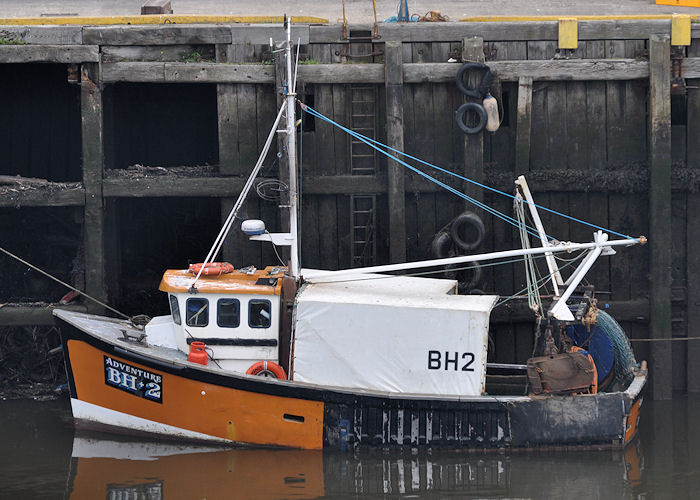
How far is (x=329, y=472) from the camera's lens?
500 inches

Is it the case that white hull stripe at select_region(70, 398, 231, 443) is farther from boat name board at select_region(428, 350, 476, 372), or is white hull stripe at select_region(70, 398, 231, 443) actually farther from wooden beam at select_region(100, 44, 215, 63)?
wooden beam at select_region(100, 44, 215, 63)

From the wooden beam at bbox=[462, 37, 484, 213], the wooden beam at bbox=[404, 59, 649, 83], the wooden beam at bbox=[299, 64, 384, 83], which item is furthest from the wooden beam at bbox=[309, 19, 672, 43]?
the wooden beam at bbox=[299, 64, 384, 83]

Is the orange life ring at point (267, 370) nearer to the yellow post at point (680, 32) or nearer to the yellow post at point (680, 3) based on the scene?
the yellow post at point (680, 32)

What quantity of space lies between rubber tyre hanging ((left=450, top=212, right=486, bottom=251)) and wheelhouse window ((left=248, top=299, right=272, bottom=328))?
116 inches

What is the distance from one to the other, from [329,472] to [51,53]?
7056 mm

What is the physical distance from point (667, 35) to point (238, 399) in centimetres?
787

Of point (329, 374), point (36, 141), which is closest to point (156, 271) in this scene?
point (36, 141)

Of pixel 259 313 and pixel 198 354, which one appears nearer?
pixel 198 354

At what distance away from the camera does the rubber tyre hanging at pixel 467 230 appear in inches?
568

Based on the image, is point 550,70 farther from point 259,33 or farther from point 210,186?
point 210,186

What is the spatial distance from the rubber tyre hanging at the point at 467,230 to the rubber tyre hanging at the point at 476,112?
118 centimetres

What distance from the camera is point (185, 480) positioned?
1245 cm

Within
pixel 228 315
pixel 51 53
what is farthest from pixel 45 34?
pixel 228 315

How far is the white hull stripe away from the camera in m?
13.4
